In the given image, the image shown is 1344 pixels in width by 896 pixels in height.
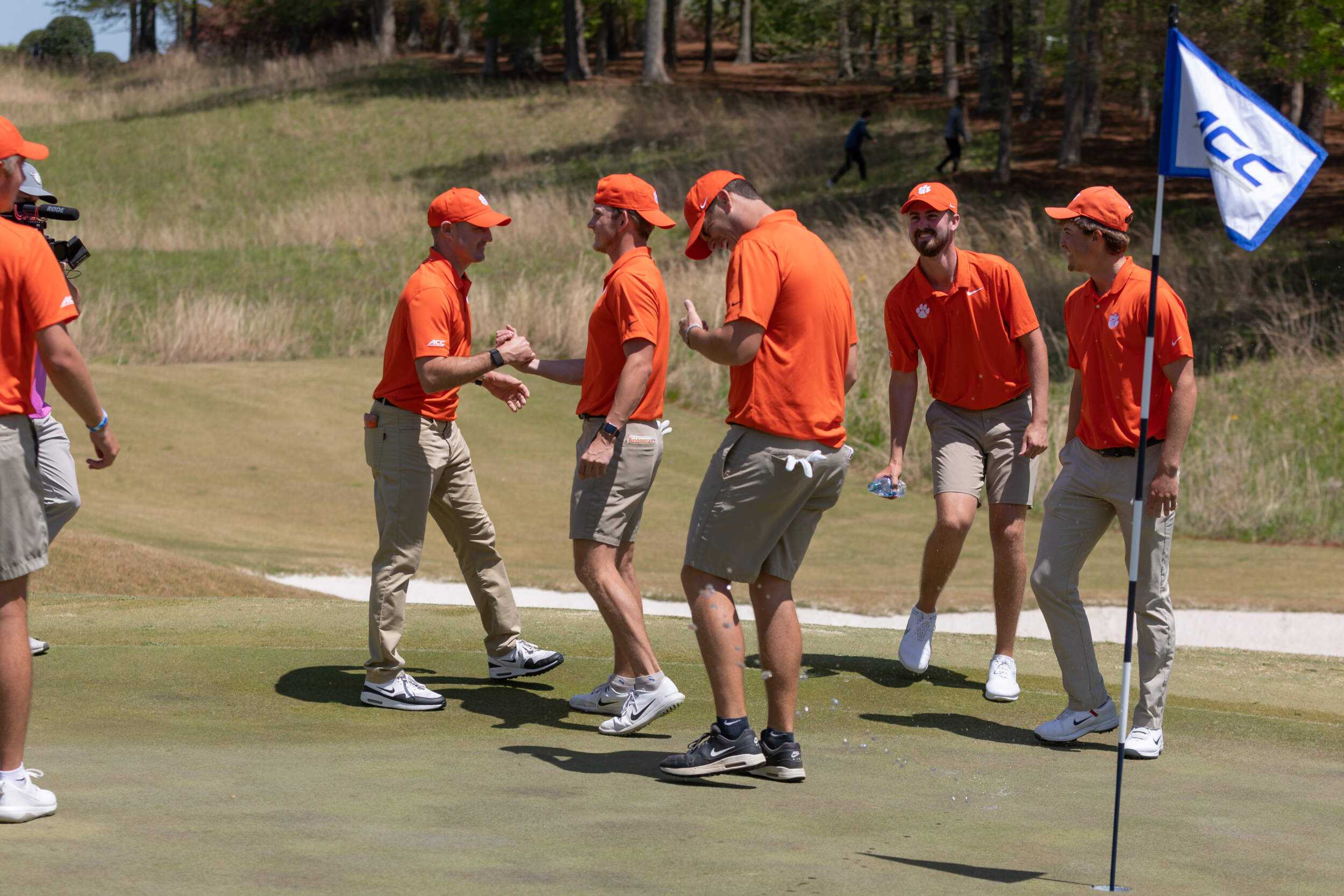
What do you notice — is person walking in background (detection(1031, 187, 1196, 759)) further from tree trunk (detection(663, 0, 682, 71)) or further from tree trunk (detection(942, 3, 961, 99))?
tree trunk (detection(663, 0, 682, 71))

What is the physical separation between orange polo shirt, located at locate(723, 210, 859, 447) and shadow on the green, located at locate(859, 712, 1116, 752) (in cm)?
152

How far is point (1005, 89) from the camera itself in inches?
1199

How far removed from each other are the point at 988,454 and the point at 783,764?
223 cm

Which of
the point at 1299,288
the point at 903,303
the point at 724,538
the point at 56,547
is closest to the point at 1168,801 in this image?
the point at 724,538

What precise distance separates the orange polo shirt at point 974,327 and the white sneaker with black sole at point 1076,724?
146 centimetres

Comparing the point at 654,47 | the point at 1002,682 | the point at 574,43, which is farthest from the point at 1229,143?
the point at 574,43

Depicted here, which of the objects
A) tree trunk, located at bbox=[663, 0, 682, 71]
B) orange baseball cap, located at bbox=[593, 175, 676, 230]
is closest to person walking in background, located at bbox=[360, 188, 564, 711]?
orange baseball cap, located at bbox=[593, 175, 676, 230]

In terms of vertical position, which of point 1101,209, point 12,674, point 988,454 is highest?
point 1101,209

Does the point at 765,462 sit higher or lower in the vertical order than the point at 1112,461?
higher

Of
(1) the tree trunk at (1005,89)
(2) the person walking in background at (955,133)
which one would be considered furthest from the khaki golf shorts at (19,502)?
(2) the person walking in background at (955,133)

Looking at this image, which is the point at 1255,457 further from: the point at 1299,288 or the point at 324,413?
the point at 324,413

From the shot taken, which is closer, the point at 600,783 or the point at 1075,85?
the point at 600,783

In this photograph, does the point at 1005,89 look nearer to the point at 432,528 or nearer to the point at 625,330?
the point at 432,528

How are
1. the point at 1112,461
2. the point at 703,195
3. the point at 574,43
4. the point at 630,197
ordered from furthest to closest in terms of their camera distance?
the point at 574,43 → the point at 630,197 → the point at 1112,461 → the point at 703,195
